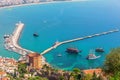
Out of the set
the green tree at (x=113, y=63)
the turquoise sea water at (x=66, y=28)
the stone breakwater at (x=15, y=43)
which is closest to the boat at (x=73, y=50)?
the turquoise sea water at (x=66, y=28)

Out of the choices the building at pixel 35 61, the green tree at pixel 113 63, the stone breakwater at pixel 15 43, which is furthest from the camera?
the stone breakwater at pixel 15 43

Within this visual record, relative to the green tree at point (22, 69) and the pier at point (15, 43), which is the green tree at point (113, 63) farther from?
the pier at point (15, 43)

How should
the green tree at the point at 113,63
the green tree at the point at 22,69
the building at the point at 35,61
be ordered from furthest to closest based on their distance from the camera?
1. the building at the point at 35,61
2. the green tree at the point at 22,69
3. the green tree at the point at 113,63

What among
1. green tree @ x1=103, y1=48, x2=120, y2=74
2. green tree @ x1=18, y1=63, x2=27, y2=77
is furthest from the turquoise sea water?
green tree @ x1=103, y1=48, x2=120, y2=74

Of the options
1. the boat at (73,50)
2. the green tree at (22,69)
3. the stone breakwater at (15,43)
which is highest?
the stone breakwater at (15,43)

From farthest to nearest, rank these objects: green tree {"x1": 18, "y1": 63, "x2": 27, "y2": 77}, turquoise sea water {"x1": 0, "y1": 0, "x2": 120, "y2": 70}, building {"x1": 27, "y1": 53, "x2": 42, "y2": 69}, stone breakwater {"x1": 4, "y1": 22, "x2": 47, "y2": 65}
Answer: stone breakwater {"x1": 4, "y1": 22, "x2": 47, "y2": 65} < turquoise sea water {"x1": 0, "y1": 0, "x2": 120, "y2": 70} < building {"x1": 27, "y1": 53, "x2": 42, "y2": 69} < green tree {"x1": 18, "y1": 63, "x2": 27, "y2": 77}

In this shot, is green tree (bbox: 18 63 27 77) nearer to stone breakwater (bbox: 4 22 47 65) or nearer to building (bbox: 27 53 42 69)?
building (bbox: 27 53 42 69)

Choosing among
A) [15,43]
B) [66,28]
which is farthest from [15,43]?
[66,28]

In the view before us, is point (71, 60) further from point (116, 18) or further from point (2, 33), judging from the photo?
point (116, 18)

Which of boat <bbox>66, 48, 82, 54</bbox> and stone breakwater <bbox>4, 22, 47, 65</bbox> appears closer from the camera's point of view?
stone breakwater <bbox>4, 22, 47, 65</bbox>
